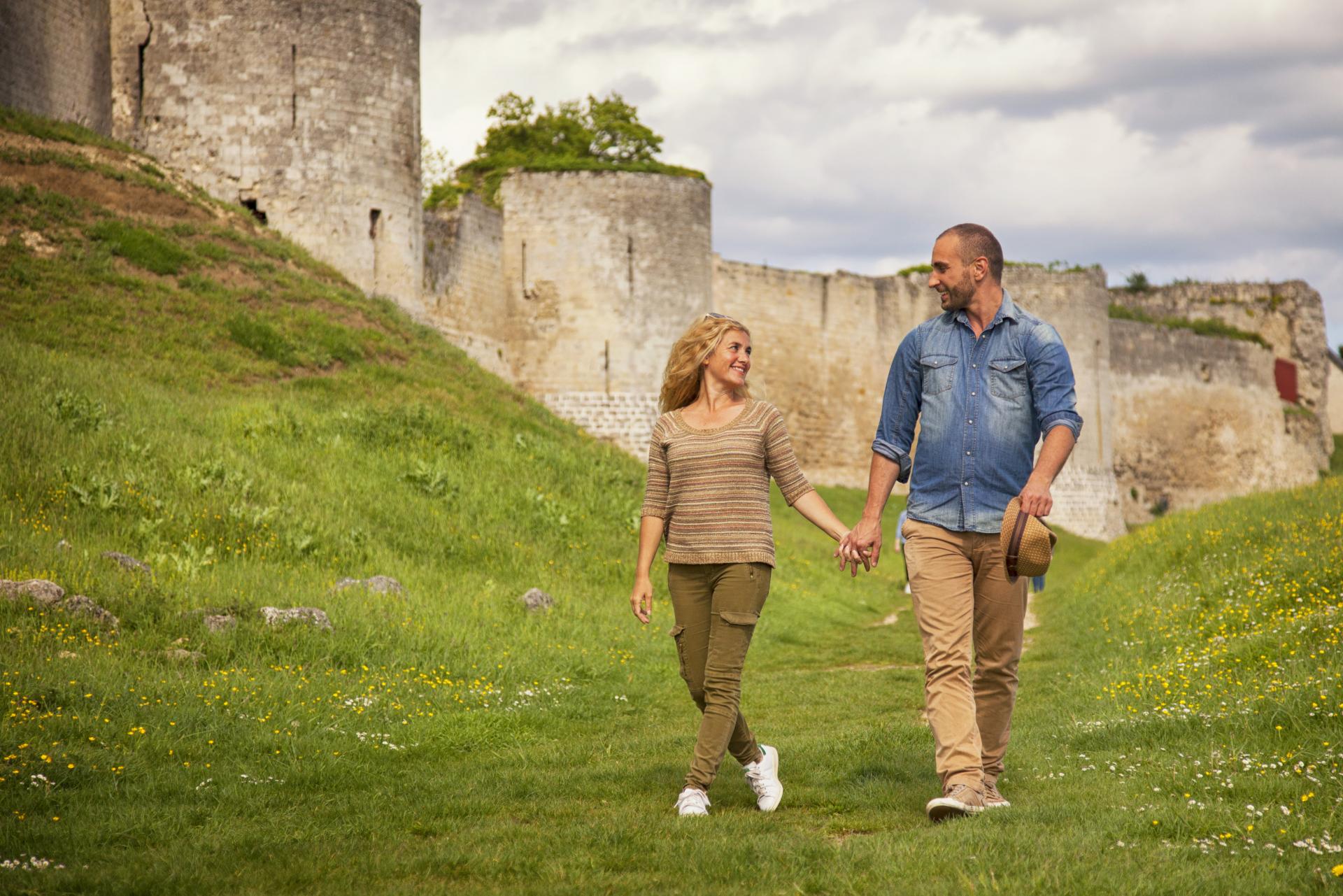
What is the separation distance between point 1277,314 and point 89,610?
49820 mm

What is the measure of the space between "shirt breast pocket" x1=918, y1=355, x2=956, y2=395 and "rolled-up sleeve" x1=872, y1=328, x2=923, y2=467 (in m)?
0.04

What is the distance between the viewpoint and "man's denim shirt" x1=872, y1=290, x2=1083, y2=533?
519 centimetres

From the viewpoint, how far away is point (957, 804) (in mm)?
4793

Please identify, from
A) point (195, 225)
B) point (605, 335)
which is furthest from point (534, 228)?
point (195, 225)

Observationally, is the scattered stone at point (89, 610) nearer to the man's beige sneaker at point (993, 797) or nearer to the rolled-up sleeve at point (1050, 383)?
the man's beige sneaker at point (993, 797)

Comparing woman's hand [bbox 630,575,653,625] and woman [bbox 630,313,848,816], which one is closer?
woman [bbox 630,313,848,816]

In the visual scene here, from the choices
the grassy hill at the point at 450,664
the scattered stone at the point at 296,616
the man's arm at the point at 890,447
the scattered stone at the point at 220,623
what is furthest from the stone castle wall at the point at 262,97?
the man's arm at the point at 890,447

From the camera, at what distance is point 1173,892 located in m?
3.80

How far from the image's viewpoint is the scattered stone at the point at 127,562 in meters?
8.55

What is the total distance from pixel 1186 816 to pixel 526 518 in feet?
29.8

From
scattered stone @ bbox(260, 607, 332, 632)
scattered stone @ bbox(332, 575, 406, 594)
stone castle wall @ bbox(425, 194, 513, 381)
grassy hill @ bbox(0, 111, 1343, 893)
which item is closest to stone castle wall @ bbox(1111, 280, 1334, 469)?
stone castle wall @ bbox(425, 194, 513, 381)

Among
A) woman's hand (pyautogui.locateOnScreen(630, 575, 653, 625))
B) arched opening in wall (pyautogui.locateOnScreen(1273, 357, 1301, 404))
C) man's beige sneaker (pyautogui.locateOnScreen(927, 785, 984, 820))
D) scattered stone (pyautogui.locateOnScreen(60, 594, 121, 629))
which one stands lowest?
man's beige sneaker (pyautogui.locateOnScreen(927, 785, 984, 820))

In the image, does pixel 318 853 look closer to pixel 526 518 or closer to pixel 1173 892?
pixel 1173 892

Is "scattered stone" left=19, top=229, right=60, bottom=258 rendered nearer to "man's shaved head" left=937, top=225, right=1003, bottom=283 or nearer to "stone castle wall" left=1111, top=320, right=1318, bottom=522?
"man's shaved head" left=937, top=225, right=1003, bottom=283
